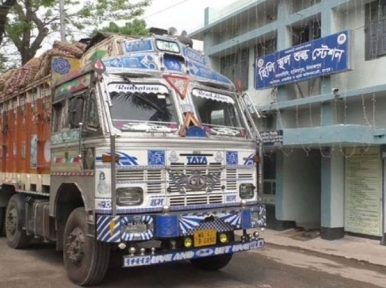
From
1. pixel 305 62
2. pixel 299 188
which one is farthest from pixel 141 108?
pixel 299 188

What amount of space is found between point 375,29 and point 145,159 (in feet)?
22.2

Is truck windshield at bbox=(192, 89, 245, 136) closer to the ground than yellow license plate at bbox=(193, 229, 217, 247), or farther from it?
farther from it

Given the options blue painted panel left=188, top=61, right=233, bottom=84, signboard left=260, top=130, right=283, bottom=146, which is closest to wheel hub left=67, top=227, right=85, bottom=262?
blue painted panel left=188, top=61, right=233, bottom=84

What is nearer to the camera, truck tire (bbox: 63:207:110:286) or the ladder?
truck tire (bbox: 63:207:110:286)

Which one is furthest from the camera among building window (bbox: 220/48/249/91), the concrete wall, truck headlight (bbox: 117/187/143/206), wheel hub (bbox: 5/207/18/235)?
building window (bbox: 220/48/249/91)

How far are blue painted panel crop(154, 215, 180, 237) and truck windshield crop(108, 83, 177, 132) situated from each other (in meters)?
1.04

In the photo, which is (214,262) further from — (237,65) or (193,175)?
(237,65)

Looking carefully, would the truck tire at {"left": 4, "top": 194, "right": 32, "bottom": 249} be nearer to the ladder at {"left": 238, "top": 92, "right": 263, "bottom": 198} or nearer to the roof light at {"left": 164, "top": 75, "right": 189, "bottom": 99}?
the roof light at {"left": 164, "top": 75, "right": 189, "bottom": 99}

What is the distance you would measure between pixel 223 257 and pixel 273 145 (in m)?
5.05

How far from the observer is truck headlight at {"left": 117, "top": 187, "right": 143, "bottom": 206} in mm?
5621

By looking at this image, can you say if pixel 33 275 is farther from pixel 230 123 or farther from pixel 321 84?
pixel 321 84

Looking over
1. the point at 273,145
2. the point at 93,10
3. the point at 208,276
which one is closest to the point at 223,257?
the point at 208,276

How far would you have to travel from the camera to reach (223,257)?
7.11 metres

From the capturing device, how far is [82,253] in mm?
6066
